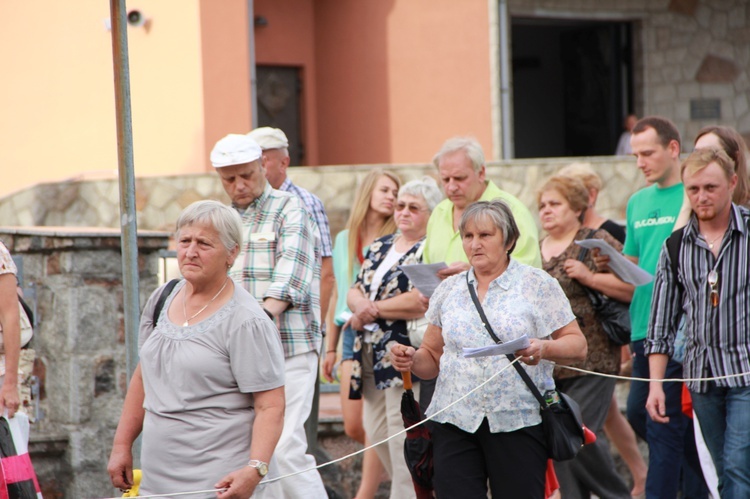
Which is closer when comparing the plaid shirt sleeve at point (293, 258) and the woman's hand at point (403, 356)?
the woman's hand at point (403, 356)

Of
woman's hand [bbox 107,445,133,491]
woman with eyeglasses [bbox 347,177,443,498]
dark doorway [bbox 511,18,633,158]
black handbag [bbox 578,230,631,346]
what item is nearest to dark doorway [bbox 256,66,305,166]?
dark doorway [bbox 511,18,633,158]

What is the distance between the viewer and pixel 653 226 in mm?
6098

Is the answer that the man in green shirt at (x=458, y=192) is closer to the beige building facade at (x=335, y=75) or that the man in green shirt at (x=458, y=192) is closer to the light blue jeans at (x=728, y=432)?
the light blue jeans at (x=728, y=432)

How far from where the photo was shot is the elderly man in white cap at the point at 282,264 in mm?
5168

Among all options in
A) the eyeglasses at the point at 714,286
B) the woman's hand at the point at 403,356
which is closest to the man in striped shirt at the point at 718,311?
the eyeglasses at the point at 714,286

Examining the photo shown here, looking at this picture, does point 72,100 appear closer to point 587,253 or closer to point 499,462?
point 587,253

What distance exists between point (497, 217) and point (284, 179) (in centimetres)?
219

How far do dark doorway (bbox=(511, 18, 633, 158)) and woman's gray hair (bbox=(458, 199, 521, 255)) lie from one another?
12466 millimetres

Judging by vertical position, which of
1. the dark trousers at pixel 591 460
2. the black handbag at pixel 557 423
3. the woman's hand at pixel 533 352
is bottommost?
the dark trousers at pixel 591 460

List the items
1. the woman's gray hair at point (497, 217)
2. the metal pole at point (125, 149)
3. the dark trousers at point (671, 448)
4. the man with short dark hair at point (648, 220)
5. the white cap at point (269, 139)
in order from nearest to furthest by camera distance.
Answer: the woman's gray hair at point (497, 217) < the metal pole at point (125, 149) < the dark trousers at point (671, 448) < the man with short dark hair at point (648, 220) < the white cap at point (269, 139)

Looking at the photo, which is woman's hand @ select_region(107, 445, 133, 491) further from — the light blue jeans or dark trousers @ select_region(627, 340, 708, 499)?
dark trousers @ select_region(627, 340, 708, 499)

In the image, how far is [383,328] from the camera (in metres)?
5.96

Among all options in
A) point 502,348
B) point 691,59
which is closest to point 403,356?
point 502,348

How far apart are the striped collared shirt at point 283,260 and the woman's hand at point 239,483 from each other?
1.47 metres
